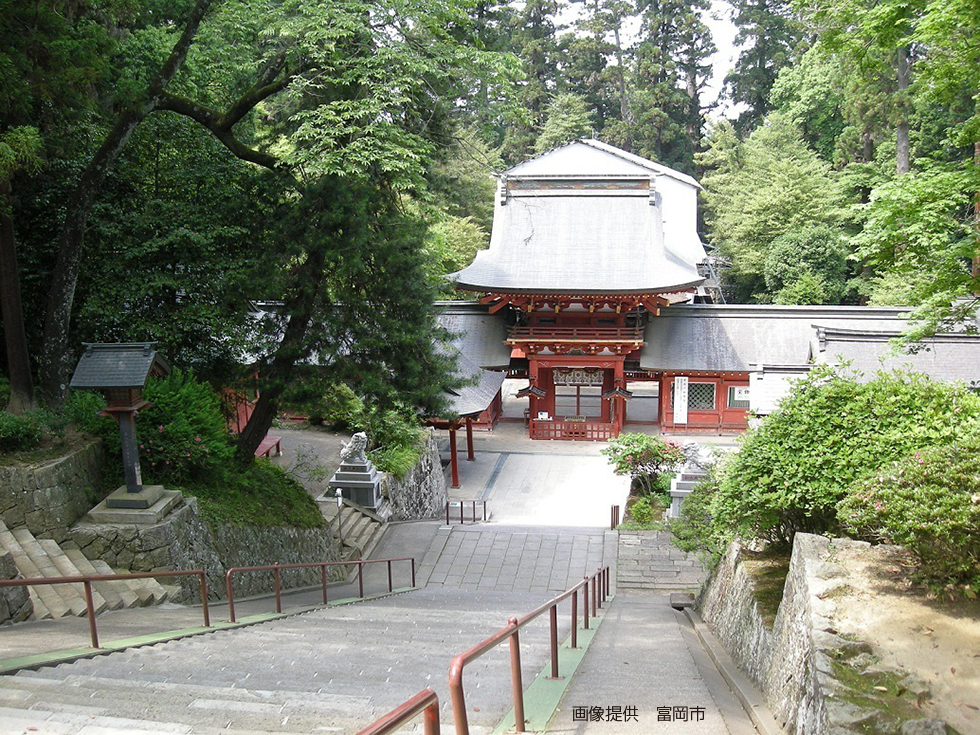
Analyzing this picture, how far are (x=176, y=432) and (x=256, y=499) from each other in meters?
1.94

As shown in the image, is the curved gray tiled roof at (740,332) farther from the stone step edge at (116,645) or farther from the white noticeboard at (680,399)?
the stone step edge at (116,645)

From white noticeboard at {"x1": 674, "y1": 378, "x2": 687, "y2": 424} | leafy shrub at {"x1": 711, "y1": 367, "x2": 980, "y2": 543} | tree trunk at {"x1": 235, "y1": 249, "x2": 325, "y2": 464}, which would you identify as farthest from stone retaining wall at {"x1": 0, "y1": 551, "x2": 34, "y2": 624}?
white noticeboard at {"x1": 674, "y1": 378, "x2": 687, "y2": 424}

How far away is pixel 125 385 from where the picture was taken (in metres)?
8.23

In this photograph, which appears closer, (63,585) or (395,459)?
(63,585)

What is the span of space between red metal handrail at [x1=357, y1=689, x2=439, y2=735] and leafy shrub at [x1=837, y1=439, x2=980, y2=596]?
3737 mm

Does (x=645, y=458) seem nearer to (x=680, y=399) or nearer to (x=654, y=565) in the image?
(x=654, y=565)

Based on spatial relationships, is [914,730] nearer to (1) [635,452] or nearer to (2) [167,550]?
(2) [167,550]

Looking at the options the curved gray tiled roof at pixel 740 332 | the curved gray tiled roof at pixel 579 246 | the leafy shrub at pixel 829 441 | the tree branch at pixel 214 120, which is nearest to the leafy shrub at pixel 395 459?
the tree branch at pixel 214 120

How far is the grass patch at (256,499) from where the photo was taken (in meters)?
9.95

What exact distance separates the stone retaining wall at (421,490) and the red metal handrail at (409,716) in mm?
13266

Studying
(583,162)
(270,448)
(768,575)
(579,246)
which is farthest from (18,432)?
(583,162)

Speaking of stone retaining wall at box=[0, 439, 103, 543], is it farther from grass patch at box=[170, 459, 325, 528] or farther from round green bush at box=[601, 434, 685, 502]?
round green bush at box=[601, 434, 685, 502]

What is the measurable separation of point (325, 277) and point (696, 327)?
16.8 metres

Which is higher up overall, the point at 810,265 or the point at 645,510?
the point at 810,265
